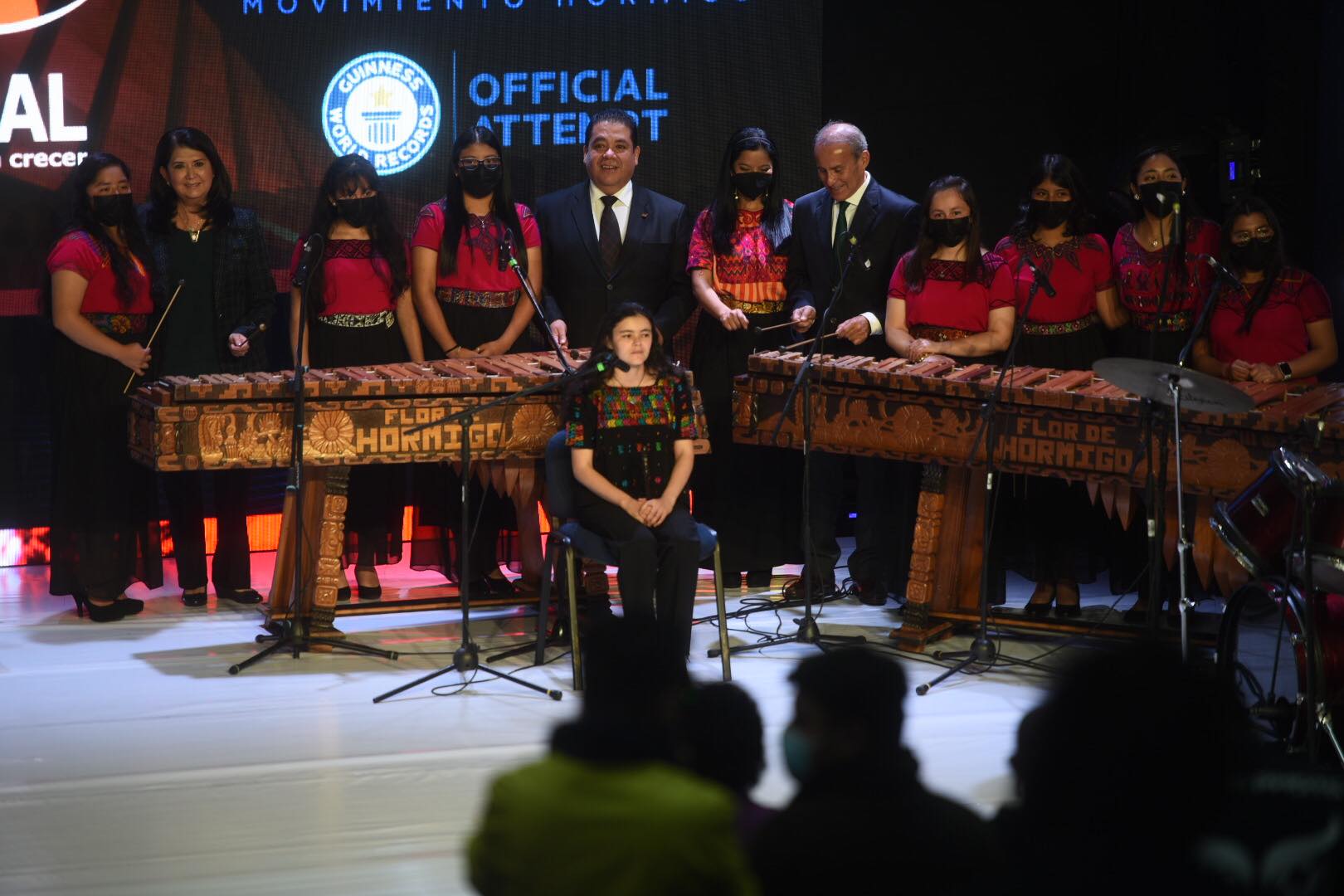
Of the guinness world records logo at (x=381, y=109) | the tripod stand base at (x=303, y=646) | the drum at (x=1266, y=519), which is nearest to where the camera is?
the drum at (x=1266, y=519)

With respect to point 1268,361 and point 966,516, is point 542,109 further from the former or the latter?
point 1268,361

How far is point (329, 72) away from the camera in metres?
7.29

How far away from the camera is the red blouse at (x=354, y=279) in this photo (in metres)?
6.26

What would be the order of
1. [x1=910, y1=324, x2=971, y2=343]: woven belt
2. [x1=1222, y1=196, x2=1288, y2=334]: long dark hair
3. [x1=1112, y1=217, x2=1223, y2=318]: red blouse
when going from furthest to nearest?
[x1=910, y1=324, x2=971, y2=343]: woven belt < [x1=1112, y1=217, x2=1223, y2=318]: red blouse < [x1=1222, y1=196, x2=1288, y2=334]: long dark hair

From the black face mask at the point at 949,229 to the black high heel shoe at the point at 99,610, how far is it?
11.8 feet

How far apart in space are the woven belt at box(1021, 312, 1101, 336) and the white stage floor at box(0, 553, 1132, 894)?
4.04 feet

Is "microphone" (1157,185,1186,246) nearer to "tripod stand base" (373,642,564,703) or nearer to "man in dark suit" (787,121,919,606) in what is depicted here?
"man in dark suit" (787,121,919,606)

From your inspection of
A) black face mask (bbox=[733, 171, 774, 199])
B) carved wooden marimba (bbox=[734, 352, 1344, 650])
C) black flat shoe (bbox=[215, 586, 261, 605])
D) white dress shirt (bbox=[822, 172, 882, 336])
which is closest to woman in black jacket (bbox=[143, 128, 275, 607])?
black flat shoe (bbox=[215, 586, 261, 605])

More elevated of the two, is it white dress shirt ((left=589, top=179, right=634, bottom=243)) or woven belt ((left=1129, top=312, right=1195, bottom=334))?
white dress shirt ((left=589, top=179, right=634, bottom=243))

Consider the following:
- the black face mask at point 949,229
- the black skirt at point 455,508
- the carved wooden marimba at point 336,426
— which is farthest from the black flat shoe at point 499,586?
the black face mask at point 949,229

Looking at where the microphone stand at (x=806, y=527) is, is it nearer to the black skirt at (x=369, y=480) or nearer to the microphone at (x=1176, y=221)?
the microphone at (x=1176, y=221)

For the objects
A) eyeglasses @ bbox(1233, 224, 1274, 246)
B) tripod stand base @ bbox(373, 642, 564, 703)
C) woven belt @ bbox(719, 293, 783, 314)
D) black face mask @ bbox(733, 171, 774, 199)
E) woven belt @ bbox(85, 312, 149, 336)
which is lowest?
tripod stand base @ bbox(373, 642, 564, 703)

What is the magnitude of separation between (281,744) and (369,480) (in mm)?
1874

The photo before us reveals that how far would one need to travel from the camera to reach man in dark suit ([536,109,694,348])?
6.62 m
